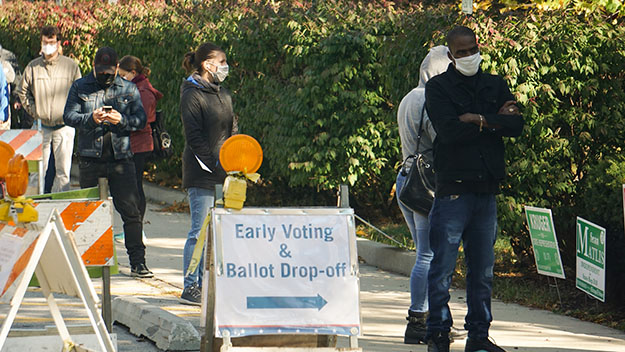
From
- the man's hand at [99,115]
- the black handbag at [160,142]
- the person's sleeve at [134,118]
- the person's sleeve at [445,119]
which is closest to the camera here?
the person's sleeve at [445,119]

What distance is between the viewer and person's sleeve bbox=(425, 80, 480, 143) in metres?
5.71

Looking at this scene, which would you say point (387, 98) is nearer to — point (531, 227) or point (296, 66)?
point (296, 66)

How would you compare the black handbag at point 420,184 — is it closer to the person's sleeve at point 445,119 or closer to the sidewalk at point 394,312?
the person's sleeve at point 445,119

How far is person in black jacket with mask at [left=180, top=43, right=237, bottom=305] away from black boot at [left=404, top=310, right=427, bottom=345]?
5.50ft

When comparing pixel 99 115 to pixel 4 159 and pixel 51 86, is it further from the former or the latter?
pixel 4 159

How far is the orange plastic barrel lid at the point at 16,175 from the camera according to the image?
16.9 ft

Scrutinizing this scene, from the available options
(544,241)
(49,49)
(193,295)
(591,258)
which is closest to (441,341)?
(591,258)

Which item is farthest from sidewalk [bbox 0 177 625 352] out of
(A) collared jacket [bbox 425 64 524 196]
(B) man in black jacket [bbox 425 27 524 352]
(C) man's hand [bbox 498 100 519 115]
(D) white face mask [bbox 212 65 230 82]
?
(D) white face mask [bbox 212 65 230 82]

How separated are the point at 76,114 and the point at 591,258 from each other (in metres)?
4.08

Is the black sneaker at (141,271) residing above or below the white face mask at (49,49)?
below

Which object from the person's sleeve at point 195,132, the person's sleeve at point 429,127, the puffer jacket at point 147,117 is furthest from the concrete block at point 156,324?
the puffer jacket at point 147,117

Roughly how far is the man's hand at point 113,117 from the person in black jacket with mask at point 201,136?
0.97 m

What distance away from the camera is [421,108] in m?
6.36

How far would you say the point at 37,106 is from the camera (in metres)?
10.7
